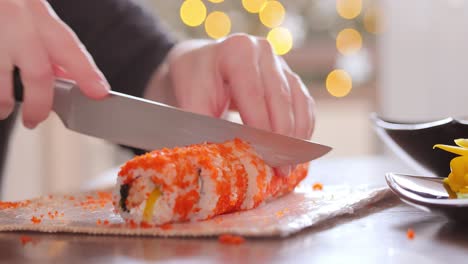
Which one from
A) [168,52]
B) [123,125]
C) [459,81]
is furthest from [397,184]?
[459,81]

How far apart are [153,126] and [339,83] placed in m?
2.79

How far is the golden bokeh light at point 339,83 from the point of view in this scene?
3793 mm

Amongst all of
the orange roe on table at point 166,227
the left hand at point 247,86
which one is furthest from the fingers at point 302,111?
the orange roe on table at point 166,227

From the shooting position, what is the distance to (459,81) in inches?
136

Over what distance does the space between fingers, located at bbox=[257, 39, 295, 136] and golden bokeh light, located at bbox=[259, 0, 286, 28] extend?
98.6 inches

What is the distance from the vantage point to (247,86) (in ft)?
3.76

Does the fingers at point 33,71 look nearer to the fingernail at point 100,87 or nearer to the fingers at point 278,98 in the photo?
the fingernail at point 100,87

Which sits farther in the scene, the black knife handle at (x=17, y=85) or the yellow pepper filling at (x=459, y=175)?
the black knife handle at (x=17, y=85)

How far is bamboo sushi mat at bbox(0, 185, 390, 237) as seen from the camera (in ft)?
2.58

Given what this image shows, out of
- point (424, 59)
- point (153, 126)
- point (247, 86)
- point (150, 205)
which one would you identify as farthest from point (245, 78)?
point (424, 59)

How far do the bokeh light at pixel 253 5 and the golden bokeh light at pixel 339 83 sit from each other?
0.49 meters

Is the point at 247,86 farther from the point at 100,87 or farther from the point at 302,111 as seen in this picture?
the point at 100,87

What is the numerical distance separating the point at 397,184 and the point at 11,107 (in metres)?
0.53

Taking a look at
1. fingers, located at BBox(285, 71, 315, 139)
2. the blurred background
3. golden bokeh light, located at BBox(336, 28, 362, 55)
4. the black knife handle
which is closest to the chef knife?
the black knife handle
